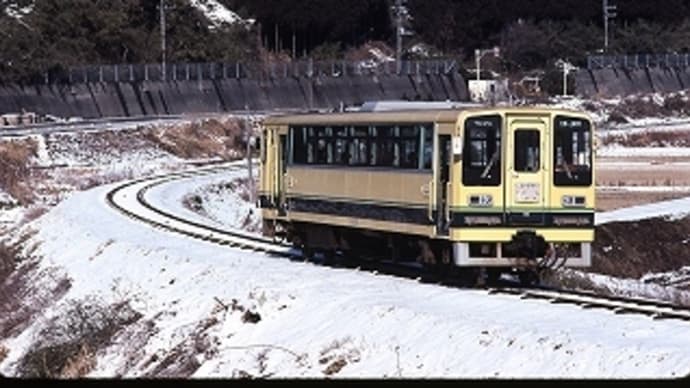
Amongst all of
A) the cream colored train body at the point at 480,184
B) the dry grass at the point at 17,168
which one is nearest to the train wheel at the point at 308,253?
the cream colored train body at the point at 480,184

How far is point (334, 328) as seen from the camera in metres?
19.9

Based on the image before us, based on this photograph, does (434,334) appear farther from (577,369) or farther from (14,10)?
(14,10)

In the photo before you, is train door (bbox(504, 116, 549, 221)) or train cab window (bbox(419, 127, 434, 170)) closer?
train door (bbox(504, 116, 549, 221))

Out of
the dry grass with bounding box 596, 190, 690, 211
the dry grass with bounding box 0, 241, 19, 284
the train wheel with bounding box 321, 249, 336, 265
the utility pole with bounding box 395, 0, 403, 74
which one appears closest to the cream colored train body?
the train wheel with bounding box 321, 249, 336, 265

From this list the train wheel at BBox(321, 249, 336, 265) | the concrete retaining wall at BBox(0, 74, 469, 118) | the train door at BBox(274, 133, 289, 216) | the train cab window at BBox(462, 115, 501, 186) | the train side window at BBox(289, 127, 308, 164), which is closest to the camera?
the train cab window at BBox(462, 115, 501, 186)

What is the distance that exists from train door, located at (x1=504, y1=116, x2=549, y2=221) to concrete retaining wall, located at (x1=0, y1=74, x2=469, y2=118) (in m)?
54.8

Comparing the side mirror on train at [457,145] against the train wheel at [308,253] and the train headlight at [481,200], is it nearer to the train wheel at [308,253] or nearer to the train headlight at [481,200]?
the train headlight at [481,200]

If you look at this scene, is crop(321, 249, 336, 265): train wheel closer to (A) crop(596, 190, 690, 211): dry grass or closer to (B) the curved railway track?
(B) the curved railway track

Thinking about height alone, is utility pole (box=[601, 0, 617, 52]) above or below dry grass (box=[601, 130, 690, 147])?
above

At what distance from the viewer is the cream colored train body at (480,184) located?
22.7 meters

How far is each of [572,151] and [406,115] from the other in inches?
102

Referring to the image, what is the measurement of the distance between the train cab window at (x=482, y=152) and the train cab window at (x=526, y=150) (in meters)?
0.30

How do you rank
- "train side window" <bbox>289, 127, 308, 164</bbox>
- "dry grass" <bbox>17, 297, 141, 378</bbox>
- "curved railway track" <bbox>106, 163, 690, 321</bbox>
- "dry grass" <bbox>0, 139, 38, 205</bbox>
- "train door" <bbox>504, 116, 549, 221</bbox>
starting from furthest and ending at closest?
"dry grass" <bbox>0, 139, 38, 205</bbox>
"train side window" <bbox>289, 127, 308, 164</bbox>
"train door" <bbox>504, 116, 549, 221</bbox>
"dry grass" <bbox>17, 297, 141, 378</bbox>
"curved railway track" <bbox>106, 163, 690, 321</bbox>

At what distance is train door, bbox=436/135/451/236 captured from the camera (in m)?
22.8
